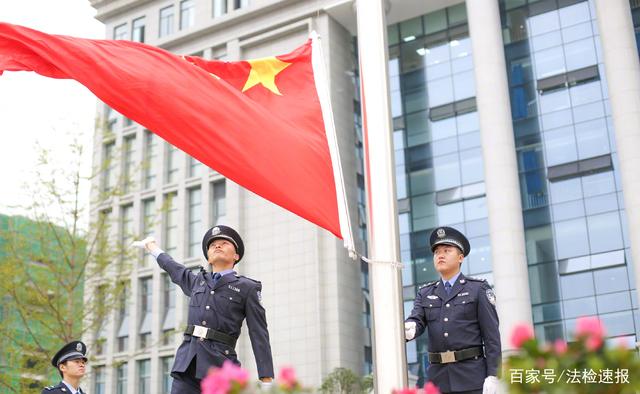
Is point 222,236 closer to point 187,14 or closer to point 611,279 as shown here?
point 611,279

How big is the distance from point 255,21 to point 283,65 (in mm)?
28334

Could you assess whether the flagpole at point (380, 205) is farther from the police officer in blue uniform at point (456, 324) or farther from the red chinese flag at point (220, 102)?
the police officer in blue uniform at point (456, 324)

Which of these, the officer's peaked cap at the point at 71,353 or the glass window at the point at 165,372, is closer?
the officer's peaked cap at the point at 71,353

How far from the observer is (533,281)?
86.6 ft

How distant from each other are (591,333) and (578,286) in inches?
994

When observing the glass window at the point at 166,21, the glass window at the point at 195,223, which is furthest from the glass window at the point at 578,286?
the glass window at the point at 166,21

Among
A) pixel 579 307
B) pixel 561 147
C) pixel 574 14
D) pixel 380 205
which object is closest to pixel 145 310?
→ pixel 579 307

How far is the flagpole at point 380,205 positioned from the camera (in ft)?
14.4

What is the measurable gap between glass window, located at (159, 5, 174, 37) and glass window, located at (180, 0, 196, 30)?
0.50 meters

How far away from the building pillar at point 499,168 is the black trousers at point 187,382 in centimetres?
1955

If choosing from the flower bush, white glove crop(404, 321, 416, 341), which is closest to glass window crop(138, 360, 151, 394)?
white glove crop(404, 321, 416, 341)

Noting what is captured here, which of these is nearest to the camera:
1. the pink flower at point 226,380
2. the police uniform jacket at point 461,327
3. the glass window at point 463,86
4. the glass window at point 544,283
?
the pink flower at point 226,380

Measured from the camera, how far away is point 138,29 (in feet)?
123

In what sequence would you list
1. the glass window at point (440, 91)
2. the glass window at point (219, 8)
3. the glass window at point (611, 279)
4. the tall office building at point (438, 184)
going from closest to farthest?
the glass window at point (611, 279) < the tall office building at point (438, 184) < the glass window at point (440, 91) < the glass window at point (219, 8)
